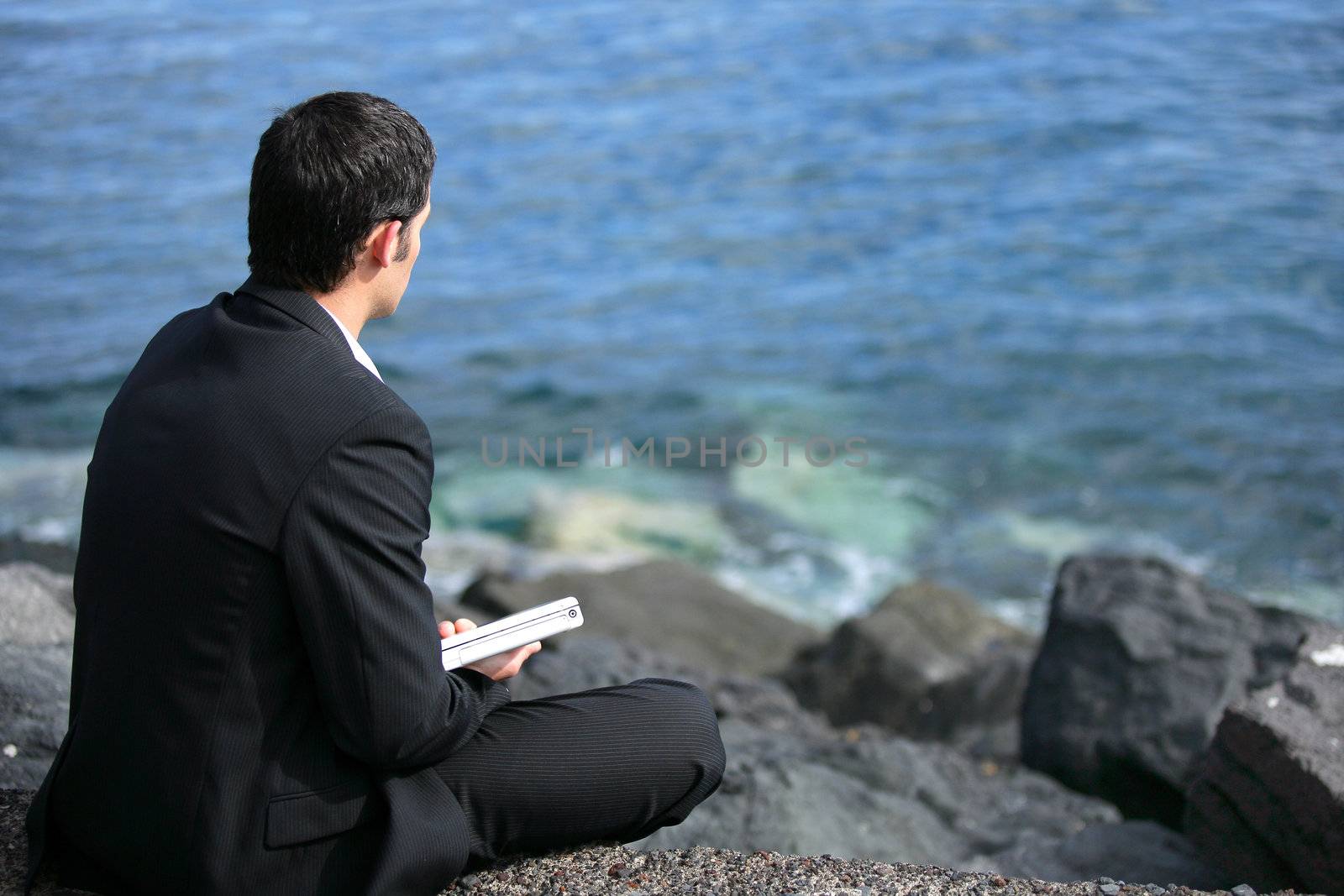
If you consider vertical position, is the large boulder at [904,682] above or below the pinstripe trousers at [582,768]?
below

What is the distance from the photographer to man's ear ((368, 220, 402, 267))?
2217 mm

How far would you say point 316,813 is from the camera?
7.20 ft

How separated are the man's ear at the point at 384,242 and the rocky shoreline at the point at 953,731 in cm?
119

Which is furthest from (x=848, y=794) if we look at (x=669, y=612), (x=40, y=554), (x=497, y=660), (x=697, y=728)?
(x=40, y=554)

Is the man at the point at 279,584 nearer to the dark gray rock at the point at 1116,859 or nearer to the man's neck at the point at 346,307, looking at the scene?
the man's neck at the point at 346,307

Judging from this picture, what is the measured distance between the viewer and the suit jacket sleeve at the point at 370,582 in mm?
2031

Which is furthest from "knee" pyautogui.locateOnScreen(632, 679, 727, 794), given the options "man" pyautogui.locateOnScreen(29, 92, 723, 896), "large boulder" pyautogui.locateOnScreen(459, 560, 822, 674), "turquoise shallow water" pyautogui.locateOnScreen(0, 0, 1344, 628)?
"turquoise shallow water" pyautogui.locateOnScreen(0, 0, 1344, 628)

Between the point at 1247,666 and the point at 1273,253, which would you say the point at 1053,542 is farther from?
the point at 1273,253

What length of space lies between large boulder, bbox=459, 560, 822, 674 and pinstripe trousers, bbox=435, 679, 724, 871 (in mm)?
3918

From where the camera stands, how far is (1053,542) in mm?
9188

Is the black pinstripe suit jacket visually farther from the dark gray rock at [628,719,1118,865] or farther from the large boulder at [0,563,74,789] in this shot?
the dark gray rock at [628,719,1118,865]

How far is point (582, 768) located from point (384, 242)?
1021 millimetres

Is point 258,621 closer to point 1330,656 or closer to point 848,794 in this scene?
point 848,794

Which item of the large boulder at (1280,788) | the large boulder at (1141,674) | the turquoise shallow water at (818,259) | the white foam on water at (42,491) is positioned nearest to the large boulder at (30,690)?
the large boulder at (1280,788)
